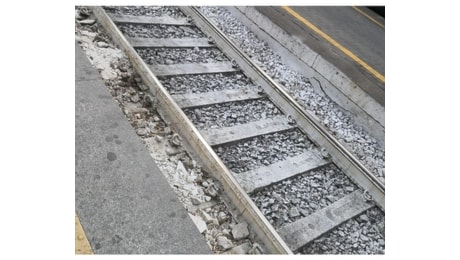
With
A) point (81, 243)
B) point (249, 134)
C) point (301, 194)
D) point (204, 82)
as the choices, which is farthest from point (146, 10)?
point (81, 243)

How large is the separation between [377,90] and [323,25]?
231 centimetres

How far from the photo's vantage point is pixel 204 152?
140 inches

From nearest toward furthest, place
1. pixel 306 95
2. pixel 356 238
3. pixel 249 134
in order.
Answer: pixel 356 238 < pixel 249 134 < pixel 306 95

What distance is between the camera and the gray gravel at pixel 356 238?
330 centimetres

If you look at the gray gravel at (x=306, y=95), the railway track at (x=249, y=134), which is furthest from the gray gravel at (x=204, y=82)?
the gray gravel at (x=306, y=95)

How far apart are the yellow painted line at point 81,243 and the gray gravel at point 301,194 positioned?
1650mm

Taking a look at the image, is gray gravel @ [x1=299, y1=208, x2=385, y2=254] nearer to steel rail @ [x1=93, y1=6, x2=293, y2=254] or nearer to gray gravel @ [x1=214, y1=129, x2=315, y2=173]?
steel rail @ [x1=93, y1=6, x2=293, y2=254]

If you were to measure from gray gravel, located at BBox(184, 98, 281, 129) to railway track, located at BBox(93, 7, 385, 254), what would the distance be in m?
0.01

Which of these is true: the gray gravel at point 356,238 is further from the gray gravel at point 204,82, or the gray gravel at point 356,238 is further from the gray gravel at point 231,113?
the gray gravel at point 204,82

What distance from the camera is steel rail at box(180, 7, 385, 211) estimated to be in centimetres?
391

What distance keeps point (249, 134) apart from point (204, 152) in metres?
0.81

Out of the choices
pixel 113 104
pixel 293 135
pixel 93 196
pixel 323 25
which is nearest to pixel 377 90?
pixel 293 135

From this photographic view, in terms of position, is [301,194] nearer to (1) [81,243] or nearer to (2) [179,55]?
(1) [81,243]

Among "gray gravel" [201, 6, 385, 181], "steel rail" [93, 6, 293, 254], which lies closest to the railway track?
"steel rail" [93, 6, 293, 254]
